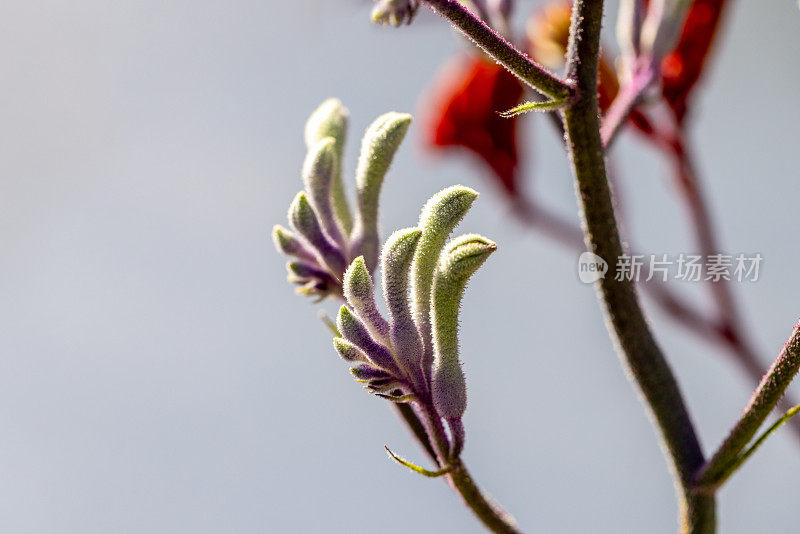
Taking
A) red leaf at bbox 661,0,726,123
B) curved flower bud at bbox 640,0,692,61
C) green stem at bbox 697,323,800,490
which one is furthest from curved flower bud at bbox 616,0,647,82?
green stem at bbox 697,323,800,490

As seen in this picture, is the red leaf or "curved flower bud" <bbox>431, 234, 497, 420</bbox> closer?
"curved flower bud" <bbox>431, 234, 497, 420</bbox>

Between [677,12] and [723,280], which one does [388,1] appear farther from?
[723,280]

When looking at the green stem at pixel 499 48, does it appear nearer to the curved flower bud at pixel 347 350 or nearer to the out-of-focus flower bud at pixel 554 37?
the curved flower bud at pixel 347 350

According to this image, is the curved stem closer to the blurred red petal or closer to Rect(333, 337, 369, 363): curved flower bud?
Rect(333, 337, 369, 363): curved flower bud

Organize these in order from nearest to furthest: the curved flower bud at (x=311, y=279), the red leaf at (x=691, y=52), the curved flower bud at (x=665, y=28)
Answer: the curved flower bud at (x=311, y=279) → the curved flower bud at (x=665, y=28) → the red leaf at (x=691, y=52)

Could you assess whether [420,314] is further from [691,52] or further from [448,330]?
[691,52]

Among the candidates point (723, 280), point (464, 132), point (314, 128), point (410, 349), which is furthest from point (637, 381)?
point (464, 132)

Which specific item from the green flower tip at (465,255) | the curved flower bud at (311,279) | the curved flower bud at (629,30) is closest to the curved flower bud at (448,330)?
the green flower tip at (465,255)
